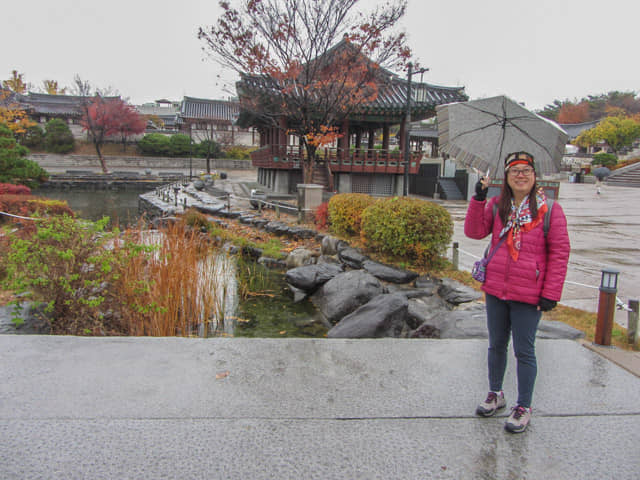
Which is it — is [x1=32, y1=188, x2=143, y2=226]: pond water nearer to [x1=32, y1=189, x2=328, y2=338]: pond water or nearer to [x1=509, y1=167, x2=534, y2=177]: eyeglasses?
[x1=32, y1=189, x2=328, y2=338]: pond water

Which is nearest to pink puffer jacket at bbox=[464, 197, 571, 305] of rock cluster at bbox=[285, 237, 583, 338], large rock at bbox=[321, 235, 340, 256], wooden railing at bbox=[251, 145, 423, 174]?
rock cluster at bbox=[285, 237, 583, 338]

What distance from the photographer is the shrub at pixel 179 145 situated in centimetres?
4475

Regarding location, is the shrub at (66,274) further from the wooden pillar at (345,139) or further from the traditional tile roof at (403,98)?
the wooden pillar at (345,139)

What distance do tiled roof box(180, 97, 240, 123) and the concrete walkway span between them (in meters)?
46.7

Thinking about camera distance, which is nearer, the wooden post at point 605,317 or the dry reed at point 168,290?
the wooden post at point 605,317

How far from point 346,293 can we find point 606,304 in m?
3.53

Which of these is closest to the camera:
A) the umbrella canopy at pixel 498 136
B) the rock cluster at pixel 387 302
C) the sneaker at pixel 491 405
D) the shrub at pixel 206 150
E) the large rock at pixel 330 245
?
the sneaker at pixel 491 405

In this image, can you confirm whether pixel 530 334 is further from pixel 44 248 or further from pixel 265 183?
pixel 265 183

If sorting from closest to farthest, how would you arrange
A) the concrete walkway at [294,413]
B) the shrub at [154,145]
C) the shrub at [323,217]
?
1. the concrete walkway at [294,413]
2. the shrub at [323,217]
3. the shrub at [154,145]

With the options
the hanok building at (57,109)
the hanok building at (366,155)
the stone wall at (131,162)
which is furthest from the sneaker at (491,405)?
the hanok building at (57,109)

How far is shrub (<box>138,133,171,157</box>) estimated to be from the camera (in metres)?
44.3

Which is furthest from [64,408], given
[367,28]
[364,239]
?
[367,28]

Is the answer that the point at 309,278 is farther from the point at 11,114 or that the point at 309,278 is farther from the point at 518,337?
the point at 11,114

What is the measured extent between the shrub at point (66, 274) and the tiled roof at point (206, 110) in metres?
44.9
